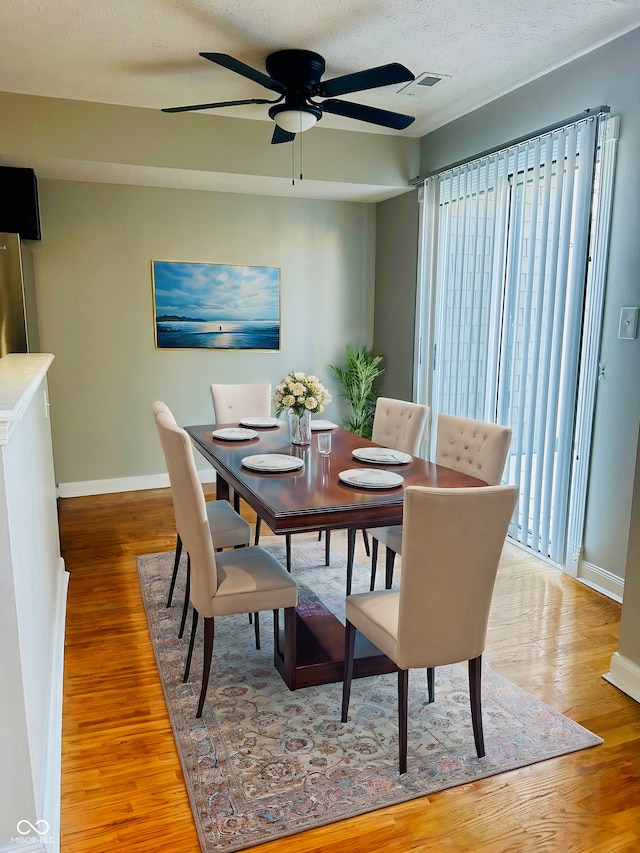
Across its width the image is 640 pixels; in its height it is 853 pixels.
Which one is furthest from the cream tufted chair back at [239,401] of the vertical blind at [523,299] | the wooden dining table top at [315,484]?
the vertical blind at [523,299]

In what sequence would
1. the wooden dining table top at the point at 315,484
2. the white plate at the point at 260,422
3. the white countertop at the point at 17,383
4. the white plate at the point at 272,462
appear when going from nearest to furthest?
the white countertop at the point at 17,383
the wooden dining table top at the point at 315,484
the white plate at the point at 272,462
the white plate at the point at 260,422

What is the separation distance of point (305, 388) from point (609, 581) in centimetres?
196

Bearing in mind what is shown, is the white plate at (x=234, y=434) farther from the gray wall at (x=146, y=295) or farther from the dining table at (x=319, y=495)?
the gray wall at (x=146, y=295)

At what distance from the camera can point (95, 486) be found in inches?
204

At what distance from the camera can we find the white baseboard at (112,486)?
5.09m

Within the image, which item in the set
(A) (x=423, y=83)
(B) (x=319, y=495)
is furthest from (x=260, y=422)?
(A) (x=423, y=83)

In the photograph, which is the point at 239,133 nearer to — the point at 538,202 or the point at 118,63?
the point at 118,63

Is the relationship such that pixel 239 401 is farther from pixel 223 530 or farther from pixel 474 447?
pixel 474 447

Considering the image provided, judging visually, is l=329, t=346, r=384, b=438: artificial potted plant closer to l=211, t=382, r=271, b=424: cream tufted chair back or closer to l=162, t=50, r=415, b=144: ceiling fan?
l=211, t=382, r=271, b=424: cream tufted chair back

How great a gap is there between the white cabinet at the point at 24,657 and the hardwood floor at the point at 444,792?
15 centimetres

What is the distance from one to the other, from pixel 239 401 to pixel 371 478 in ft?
6.86

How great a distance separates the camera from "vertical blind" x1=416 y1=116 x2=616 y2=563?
3.46 m

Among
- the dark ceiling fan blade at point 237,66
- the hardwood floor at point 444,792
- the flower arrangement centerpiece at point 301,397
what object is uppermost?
the dark ceiling fan blade at point 237,66

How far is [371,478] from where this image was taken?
2.43m
